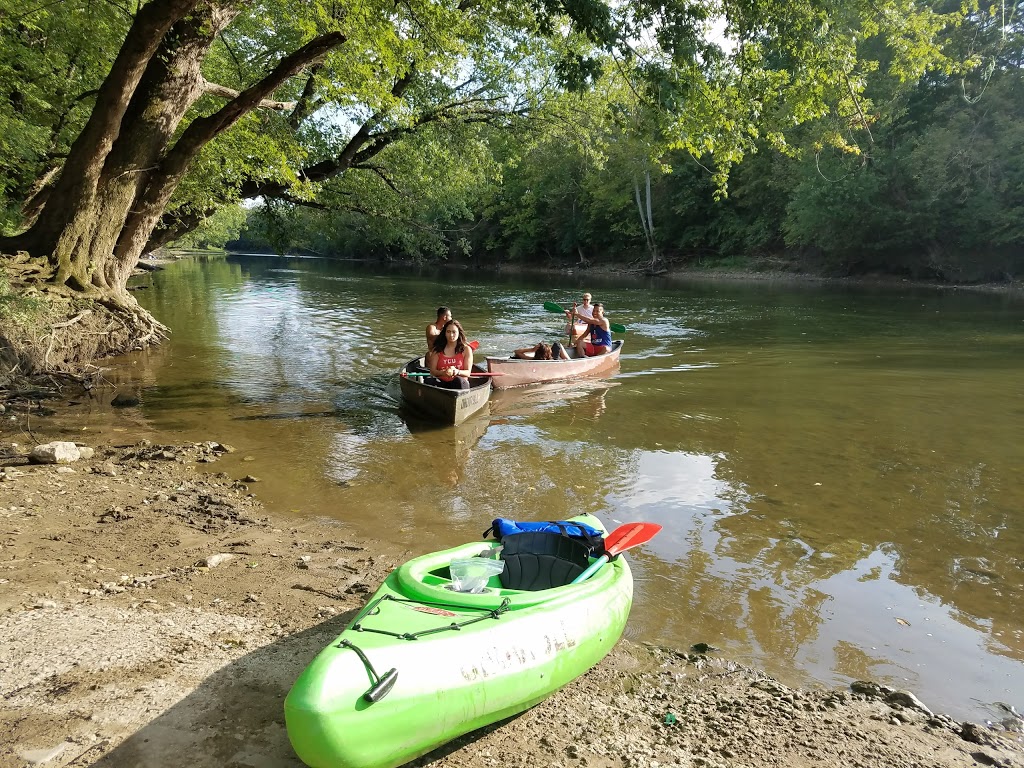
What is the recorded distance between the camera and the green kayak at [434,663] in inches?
102

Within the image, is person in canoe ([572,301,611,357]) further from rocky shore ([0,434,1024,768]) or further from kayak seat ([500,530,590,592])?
kayak seat ([500,530,590,592])

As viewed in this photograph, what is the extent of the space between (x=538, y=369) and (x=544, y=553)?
7542mm

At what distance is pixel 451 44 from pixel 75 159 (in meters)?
5.69

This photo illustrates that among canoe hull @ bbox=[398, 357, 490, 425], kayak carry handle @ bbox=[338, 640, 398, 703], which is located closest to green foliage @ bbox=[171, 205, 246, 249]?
canoe hull @ bbox=[398, 357, 490, 425]

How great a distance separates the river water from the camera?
14.4 feet

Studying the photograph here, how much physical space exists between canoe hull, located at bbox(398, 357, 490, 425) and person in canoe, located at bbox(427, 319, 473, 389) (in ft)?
0.78

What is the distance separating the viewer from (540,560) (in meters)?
4.25

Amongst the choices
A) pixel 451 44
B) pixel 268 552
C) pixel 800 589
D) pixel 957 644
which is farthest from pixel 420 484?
pixel 451 44

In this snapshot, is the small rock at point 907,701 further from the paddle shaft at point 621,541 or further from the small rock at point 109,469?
the small rock at point 109,469

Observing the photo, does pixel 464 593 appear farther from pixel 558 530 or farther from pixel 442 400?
pixel 442 400

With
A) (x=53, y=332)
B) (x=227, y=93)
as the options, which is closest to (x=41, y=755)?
(x=53, y=332)

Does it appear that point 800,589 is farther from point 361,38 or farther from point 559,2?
point 361,38

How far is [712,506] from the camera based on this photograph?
637 centimetres

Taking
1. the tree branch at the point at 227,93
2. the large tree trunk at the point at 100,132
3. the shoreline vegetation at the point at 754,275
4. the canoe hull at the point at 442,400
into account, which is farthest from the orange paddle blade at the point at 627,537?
the shoreline vegetation at the point at 754,275
